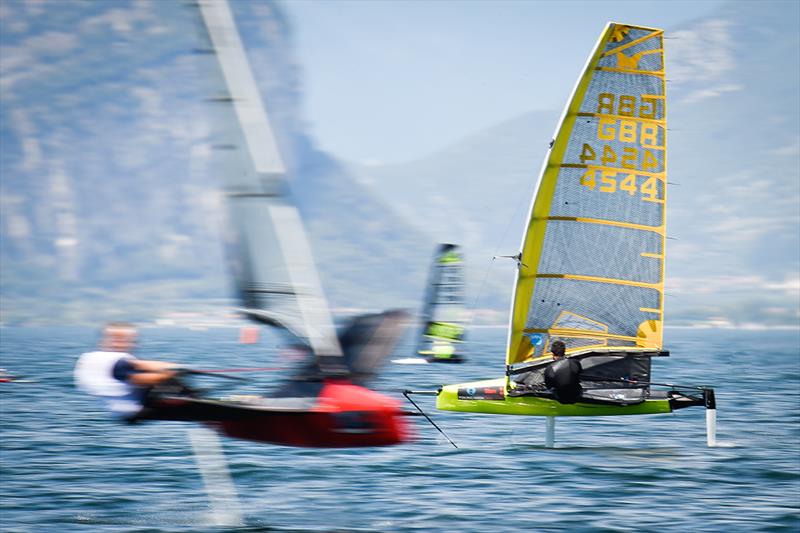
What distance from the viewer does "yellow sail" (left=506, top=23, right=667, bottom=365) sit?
24875 mm

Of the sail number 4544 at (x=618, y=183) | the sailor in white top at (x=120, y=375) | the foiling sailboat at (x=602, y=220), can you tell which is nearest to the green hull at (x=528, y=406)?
the foiling sailboat at (x=602, y=220)

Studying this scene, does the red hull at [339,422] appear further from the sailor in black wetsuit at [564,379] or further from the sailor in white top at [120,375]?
the sailor in black wetsuit at [564,379]

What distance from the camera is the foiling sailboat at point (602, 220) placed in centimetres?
2486

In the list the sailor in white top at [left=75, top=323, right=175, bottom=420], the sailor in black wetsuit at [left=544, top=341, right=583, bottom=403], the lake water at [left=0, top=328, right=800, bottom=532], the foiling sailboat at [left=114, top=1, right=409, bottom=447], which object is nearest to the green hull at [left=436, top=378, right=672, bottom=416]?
the sailor in black wetsuit at [left=544, top=341, right=583, bottom=403]

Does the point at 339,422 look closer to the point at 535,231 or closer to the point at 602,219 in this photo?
the point at 535,231

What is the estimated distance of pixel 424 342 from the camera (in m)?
47.6

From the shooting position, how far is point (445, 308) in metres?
45.3

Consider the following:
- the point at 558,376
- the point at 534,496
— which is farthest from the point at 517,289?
the point at 534,496

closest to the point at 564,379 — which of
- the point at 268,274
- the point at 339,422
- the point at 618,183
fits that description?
the point at 618,183

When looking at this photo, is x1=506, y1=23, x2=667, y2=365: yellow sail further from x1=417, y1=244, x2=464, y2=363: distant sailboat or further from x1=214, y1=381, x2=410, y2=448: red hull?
x1=417, y1=244, x2=464, y2=363: distant sailboat

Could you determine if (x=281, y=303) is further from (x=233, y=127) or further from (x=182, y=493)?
(x=182, y=493)

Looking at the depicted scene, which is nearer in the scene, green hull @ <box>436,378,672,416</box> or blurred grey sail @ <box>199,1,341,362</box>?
blurred grey sail @ <box>199,1,341,362</box>

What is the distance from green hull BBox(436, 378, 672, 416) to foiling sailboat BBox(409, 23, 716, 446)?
180 cm

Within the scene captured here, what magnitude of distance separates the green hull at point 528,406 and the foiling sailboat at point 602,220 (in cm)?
180
